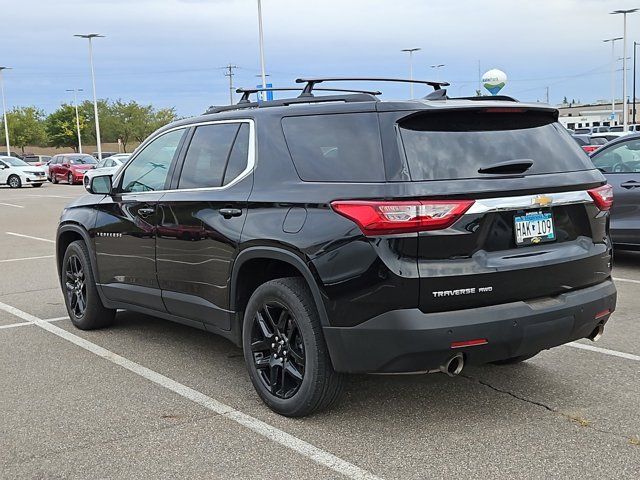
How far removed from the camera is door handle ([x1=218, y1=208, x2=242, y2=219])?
183 inches

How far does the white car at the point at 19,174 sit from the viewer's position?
35094 millimetres

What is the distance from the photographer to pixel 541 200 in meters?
4.07

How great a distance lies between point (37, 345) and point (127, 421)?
2.19 metres

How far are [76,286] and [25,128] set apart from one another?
93.7 metres

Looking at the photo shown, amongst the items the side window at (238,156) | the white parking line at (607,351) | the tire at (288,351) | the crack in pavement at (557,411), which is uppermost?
the side window at (238,156)

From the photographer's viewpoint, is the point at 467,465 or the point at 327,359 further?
the point at 327,359

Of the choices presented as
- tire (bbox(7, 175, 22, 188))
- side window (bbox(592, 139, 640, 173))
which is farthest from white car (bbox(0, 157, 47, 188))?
side window (bbox(592, 139, 640, 173))

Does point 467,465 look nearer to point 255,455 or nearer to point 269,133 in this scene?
point 255,455

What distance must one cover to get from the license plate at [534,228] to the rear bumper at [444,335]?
1.08ft

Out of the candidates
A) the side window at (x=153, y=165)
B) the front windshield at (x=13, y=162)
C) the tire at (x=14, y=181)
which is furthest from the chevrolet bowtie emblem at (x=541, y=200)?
the front windshield at (x=13, y=162)

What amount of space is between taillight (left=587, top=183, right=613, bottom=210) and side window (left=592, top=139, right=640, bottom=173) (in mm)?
4963

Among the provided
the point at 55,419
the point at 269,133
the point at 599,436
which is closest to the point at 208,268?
the point at 269,133

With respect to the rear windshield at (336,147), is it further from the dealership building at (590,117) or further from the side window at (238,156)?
the dealership building at (590,117)

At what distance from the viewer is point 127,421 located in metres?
4.39
